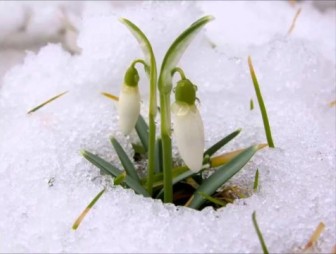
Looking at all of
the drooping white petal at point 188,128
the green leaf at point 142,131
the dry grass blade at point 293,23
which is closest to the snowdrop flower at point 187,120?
the drooping white petal at point 188,128

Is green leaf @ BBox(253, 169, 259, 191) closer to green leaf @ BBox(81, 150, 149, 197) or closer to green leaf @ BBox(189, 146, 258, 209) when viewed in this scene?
green leaf @ BBox(189, 146, 258, 209)

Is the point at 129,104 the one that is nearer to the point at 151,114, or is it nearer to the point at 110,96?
the point at 151,114

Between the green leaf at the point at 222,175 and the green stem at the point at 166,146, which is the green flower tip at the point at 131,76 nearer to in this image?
the green stem at the point at 166,146

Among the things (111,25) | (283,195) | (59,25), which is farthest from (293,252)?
(59,25)

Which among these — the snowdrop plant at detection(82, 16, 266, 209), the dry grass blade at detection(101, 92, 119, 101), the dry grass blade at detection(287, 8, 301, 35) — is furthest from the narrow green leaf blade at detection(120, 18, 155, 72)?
the dry grass blade at detection(287, 8, 301, 35)

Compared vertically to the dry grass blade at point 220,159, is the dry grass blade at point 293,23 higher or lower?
higher

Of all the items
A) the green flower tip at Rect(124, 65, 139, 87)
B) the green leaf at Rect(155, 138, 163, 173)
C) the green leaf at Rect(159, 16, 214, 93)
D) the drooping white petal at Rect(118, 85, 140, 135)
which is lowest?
the green leaf at Rect(155, 138, 163, 173)
